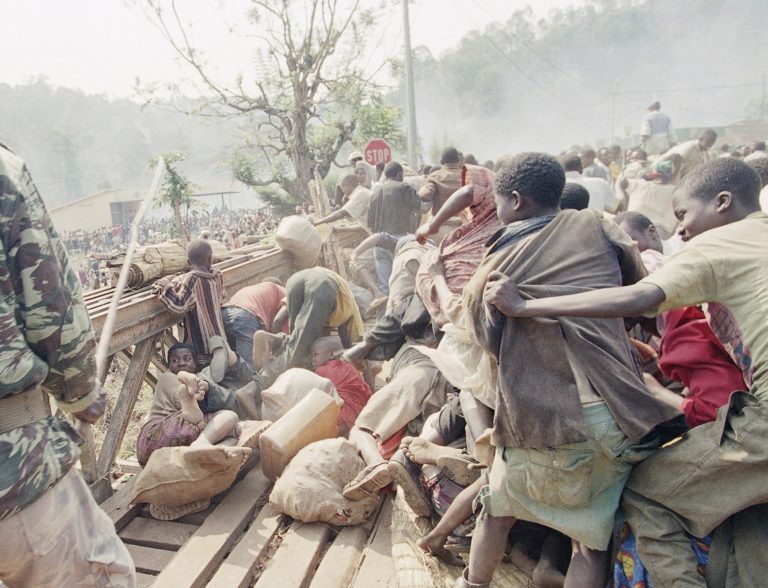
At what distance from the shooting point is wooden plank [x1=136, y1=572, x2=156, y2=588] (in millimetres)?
2736

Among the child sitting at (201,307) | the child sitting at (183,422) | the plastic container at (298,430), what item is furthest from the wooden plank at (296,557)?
the child sitting at (201,307)

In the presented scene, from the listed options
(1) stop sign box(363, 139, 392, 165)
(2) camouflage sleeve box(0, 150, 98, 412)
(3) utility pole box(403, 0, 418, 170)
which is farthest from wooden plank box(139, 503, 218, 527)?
(3) utility pole box(403, 0, 418, 170)

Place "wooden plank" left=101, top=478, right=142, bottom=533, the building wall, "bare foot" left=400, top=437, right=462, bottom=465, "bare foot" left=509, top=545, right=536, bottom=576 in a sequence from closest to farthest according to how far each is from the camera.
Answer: "bare foot" left=509, top=545, right=536, bottom=576
"bare foot" left=400, top=437, right=462, bottom=465
"wooden plank" left=101, top=478, right=142, bottom=533
the building wall

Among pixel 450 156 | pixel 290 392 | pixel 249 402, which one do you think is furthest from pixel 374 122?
pixel 290 392

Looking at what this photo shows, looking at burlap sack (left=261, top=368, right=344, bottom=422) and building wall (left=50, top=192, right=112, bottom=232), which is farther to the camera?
building wall (left=50, top=192, right=112, bottom=232)

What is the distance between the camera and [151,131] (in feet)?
366

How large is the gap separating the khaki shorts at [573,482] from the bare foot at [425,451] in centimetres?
73

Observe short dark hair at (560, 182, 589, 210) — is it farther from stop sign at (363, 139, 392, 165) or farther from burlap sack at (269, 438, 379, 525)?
stop sign at (363, 139, 392, 165)

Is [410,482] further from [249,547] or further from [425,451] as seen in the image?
[249,547]

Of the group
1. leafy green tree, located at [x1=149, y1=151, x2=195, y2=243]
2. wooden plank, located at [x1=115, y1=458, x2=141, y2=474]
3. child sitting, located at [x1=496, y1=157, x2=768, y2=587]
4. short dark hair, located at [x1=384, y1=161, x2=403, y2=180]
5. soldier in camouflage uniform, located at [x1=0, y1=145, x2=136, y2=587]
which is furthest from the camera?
leafy green tree, located at [x1=149, y1=151, x2=195, y2=243]

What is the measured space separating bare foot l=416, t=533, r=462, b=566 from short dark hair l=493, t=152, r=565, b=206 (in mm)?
1656

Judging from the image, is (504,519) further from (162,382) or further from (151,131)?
(151,131)

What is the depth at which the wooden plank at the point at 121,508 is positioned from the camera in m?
3.22

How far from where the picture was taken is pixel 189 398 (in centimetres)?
353
